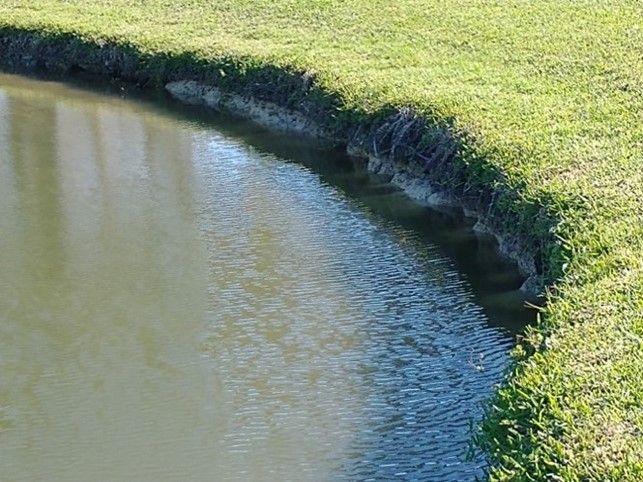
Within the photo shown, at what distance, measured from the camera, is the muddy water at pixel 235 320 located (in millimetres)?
9125

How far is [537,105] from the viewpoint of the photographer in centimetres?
1554

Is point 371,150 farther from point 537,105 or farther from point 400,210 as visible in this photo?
point 537,105

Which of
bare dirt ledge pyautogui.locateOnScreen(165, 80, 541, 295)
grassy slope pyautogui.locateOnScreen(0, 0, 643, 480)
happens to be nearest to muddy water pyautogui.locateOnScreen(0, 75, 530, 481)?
bare dirt ledge pyautogui.locateOnScreen(165, 80, 541, 295)

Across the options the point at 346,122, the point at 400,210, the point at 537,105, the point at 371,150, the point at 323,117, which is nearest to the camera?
the point at 400,210

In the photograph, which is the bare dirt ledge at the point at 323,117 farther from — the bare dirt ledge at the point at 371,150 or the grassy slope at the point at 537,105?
the grassy slope at the point at 537,105

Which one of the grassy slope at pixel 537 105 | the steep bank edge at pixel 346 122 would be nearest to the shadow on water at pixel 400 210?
the steep bank edge at pixel 346 122

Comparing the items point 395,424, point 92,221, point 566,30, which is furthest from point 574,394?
point 566,30

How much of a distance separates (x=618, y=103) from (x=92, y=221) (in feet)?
19.8

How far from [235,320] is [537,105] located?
18.6ft

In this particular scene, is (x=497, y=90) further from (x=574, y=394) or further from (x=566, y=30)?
(x=574, y=394)

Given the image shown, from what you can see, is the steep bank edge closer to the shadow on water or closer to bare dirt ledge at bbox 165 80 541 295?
bare dirt ledge at bbox 165 80 541 295

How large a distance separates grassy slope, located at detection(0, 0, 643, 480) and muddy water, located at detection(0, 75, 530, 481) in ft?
3.11

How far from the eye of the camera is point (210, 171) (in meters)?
16.6

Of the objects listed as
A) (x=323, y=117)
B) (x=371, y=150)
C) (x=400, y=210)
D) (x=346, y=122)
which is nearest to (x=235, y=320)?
(x=400, y=210)
